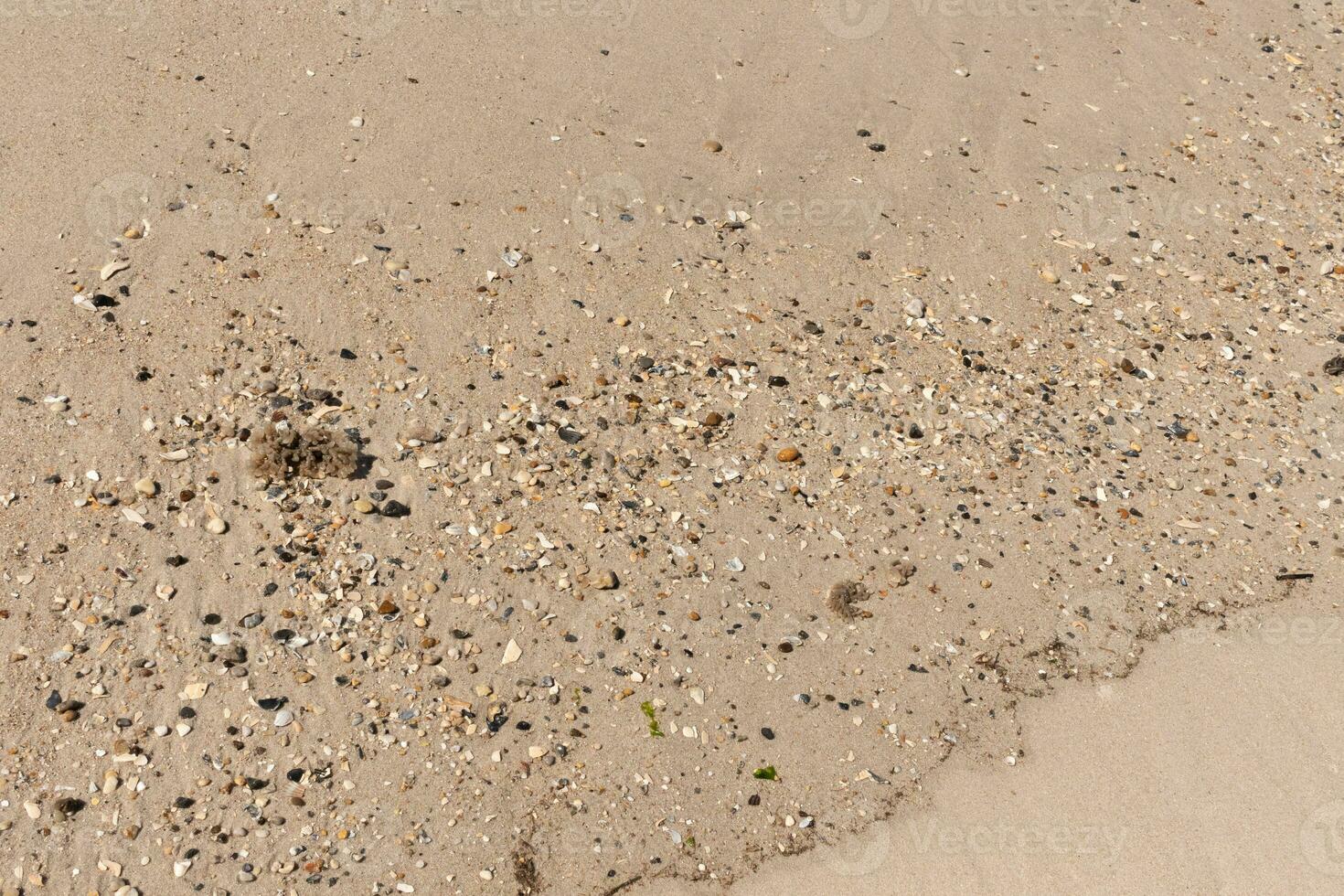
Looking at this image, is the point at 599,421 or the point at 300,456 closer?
the point at 300,456

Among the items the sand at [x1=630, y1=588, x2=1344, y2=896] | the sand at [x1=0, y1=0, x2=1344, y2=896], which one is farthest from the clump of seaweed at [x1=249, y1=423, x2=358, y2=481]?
the sand at [x1=630, y1=588, x2=1344, y2=896]

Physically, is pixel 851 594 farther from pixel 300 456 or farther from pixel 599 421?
pixel 300 456

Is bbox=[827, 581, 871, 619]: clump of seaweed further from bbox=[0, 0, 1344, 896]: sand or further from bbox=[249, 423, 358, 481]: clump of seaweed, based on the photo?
bbox=[249, 423, 358, 481]: clump of seaweed

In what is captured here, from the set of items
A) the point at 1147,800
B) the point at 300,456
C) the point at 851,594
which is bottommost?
the point at 1147,800

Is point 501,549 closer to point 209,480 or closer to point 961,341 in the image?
point 209,480

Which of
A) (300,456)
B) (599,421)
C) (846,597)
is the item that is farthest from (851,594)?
(300,456)

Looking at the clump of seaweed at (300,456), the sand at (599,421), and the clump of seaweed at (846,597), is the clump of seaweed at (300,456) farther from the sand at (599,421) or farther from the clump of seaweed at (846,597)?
the clump of seaweed at (846,597)
